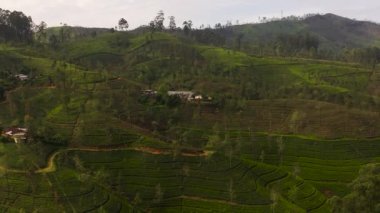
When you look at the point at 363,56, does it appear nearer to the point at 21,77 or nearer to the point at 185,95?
the point at 185,95

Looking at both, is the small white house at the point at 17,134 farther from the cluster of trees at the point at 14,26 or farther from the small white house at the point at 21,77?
the cluster of trees at the point at 14,26

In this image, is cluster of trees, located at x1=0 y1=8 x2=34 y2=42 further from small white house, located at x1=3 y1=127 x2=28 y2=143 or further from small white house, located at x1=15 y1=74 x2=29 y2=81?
small white house, located at x1=3 y1=127 x2=28 y2=143

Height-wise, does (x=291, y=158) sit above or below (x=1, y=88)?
below

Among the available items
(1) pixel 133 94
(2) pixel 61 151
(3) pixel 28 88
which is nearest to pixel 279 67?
(1) pixel 133 94

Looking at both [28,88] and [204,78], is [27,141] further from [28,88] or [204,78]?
[204,78]

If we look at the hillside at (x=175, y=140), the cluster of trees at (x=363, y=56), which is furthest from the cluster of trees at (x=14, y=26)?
the cluster of trees at (x=363, y=56)
